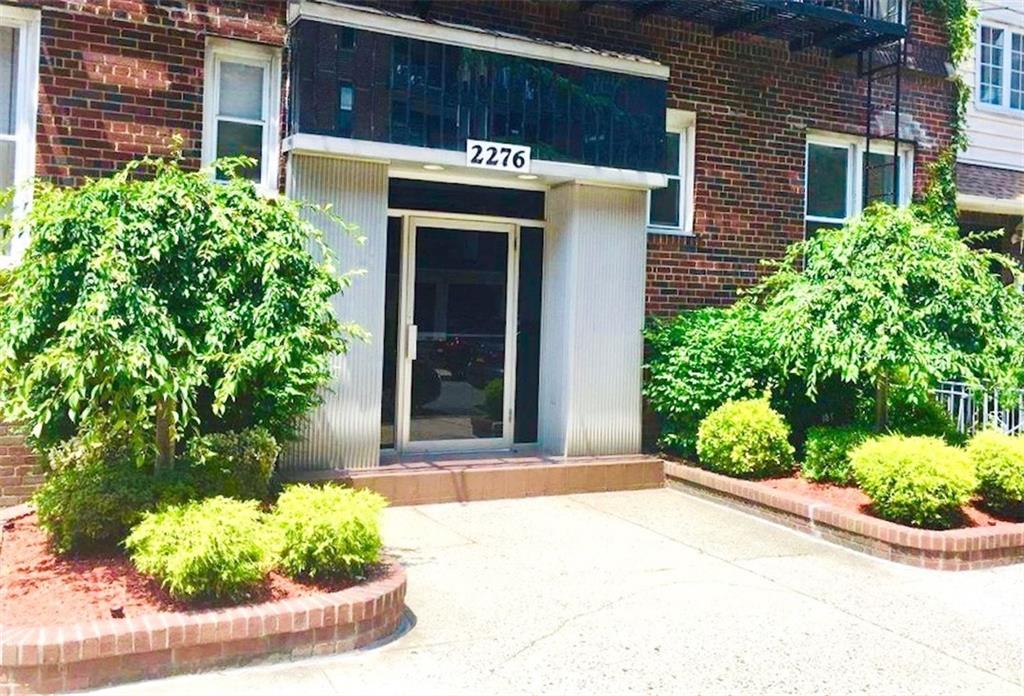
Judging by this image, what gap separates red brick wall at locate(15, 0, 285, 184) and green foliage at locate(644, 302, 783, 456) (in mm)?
4826

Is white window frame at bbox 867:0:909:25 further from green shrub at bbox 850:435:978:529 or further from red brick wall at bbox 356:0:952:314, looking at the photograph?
green shrub at bbox 850:435:978:529

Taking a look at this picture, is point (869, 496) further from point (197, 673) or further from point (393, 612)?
point (197, 673)

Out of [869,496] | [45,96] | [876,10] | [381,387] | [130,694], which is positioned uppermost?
[876,10]

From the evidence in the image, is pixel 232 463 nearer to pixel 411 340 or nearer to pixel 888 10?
pixel 411 340

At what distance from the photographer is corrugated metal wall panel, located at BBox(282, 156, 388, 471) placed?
8227 mm

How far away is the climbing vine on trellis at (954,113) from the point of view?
12039 mm

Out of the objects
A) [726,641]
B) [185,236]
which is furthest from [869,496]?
[185,236]

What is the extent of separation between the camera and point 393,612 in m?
5.28

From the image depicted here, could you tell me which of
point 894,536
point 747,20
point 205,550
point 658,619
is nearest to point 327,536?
point 205,550

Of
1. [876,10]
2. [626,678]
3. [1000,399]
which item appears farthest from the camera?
[876,10]

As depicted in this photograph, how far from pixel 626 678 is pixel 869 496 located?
371 centimetres

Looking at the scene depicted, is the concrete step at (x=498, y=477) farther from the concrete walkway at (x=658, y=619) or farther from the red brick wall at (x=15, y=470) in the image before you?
the red brick wall at (x=15, y=470)

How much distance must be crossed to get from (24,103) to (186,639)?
16.7 ft

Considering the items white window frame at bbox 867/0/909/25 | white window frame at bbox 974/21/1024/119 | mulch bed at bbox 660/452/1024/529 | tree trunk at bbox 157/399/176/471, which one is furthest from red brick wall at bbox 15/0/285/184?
white window frame at bbox 974/21/1024/119
